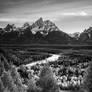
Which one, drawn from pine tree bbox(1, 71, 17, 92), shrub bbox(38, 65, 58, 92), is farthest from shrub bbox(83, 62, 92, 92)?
pine tree bbox(1, 71, 17, 92)

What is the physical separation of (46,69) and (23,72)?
73.7m

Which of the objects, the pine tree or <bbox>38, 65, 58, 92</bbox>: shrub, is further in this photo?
the pine tree

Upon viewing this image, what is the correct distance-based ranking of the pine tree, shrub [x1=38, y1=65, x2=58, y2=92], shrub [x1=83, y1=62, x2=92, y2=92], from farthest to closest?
the pine tree < shrub [x1=38, y1=65, x2=58, y2=92] < shrub [x1=83, y1=62, x2=92, y2=92]

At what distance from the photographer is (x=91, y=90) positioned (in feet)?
107

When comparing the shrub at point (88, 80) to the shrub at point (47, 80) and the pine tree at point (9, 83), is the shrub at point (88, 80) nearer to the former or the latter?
the shrub at point (47, 80)

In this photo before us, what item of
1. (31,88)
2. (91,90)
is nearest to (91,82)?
(91,90)

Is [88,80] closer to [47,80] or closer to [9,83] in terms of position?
[47,80]

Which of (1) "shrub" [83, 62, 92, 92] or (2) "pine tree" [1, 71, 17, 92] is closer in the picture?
(1) "shrub" [83, 62, 92, 92]

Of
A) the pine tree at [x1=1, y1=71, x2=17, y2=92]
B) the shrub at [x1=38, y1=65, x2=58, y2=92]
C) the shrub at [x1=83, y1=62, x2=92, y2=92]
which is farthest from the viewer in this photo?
the pine tree at [x1=1, y1=71, x2=17, y2=92]

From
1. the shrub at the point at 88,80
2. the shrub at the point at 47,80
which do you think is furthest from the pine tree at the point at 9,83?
the shrub at the point at 88,80

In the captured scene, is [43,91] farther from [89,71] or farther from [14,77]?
[14,77]

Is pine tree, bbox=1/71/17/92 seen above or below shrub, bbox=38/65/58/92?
below

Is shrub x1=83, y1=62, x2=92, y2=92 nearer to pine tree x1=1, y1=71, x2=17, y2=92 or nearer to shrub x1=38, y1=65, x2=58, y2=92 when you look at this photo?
shrub x1=38, y1=65, x2=58, y2=92

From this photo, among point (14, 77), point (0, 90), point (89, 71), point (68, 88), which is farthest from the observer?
point (68, 88)
